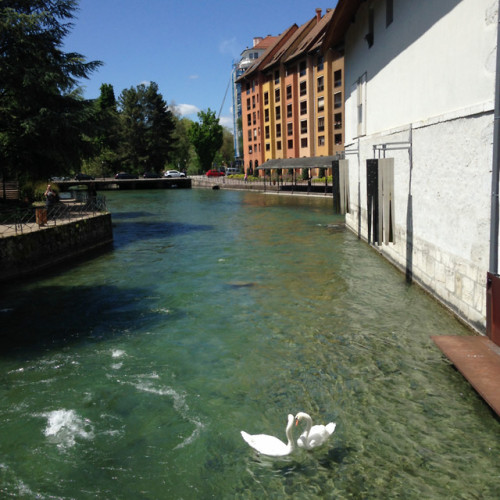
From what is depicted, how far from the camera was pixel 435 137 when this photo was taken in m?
9.88

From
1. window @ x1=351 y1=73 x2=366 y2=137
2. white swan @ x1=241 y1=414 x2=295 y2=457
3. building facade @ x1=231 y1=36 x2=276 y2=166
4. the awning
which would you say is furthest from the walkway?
building facade @ x1=231 y1=36 x2=276 y2=166

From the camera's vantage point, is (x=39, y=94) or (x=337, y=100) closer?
(x=39, y=94)

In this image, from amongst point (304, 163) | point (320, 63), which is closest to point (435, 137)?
point (304, 163)

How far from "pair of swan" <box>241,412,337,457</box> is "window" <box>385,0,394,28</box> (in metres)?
11.9

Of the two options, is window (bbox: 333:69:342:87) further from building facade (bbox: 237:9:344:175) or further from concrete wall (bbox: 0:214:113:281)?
concrete wall (bbox: 0:214:113:281)

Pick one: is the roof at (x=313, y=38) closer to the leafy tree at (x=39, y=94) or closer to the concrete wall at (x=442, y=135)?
the leafy tree at (x=39, y=94)

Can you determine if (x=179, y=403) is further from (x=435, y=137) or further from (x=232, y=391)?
(x=435, y=137)

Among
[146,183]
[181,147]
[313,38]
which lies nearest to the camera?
[313,38]

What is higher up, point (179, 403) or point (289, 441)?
point (289, 441)

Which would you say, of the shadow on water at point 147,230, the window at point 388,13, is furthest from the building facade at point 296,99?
the window at point 388,13

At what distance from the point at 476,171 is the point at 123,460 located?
22.0ft

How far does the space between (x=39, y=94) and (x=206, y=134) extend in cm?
6484

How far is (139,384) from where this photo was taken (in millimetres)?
→ 7250

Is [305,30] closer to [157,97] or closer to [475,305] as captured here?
[157,97]
